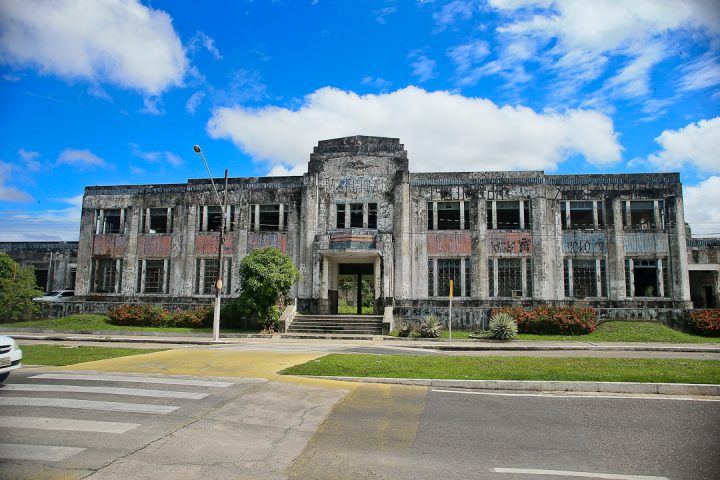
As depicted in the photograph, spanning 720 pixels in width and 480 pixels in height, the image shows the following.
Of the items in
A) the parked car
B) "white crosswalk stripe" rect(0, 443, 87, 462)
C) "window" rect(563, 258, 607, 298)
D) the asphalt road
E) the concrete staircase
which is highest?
"window" rect(563, 258, 607, 298)

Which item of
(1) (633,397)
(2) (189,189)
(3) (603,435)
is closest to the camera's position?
(3) (603,435)

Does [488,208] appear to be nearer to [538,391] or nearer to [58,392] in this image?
[538,391]

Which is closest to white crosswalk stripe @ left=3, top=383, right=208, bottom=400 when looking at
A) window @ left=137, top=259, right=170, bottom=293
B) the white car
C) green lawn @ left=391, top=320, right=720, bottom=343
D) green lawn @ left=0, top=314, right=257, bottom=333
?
the white car

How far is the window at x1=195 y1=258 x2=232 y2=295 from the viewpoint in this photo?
3180cm

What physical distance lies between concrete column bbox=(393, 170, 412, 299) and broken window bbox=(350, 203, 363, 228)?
2161 mm

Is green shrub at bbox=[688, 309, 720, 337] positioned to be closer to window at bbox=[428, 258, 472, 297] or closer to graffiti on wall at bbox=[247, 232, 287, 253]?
window at bbox=[428, 258, 472, 297]

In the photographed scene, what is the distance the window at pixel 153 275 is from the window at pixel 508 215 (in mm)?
20268

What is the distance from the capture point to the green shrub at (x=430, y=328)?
25125 mm

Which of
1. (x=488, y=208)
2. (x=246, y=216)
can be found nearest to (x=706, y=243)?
(x=488, y=208)

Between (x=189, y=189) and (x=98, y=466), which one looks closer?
(x=98, y=466)

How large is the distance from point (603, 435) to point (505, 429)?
4.33 ft

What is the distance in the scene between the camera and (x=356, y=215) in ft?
102

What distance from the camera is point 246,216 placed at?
31984mm

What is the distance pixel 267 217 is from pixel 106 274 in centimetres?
1154
